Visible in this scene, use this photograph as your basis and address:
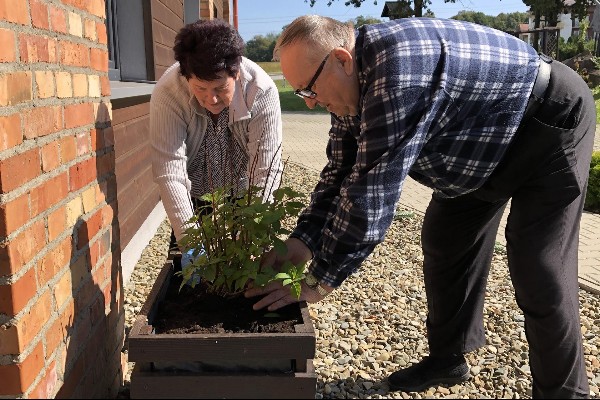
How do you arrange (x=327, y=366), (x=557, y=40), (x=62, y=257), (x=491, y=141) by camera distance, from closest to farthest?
(x=62, y=257), (x=491, y=141), (x=327, y=366), (x=557, y=40)

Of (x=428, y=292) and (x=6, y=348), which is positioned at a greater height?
(x=6, y=348)

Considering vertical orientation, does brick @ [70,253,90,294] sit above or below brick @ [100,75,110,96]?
below

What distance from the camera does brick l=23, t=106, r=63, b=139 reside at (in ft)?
5.18

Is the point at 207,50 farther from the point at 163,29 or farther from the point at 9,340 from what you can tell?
the point at 163,29

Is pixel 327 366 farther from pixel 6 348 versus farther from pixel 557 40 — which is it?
pixel 557 40

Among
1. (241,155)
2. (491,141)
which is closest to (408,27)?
(491,141)

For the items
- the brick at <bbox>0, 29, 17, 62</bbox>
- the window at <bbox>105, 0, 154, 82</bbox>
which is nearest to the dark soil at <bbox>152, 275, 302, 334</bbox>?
the brick at <bbox>0, 29, 17, 62</bbox>

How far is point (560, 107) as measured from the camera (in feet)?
6.81

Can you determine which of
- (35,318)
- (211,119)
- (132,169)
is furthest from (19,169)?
(132,169)

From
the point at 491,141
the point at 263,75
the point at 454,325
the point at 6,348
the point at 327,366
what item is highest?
the point at 263,75

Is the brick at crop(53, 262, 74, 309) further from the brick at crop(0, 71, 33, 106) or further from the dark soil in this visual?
the brick at crop(0, 71, 33, 106)

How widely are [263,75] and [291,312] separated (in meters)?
1.15

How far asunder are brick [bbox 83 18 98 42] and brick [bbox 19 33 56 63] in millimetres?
373

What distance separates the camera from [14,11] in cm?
150
